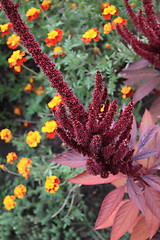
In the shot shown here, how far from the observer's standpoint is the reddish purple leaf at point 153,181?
1.48 m

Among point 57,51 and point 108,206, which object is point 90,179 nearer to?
point 108,206

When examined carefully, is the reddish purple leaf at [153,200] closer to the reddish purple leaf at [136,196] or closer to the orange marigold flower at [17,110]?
the reddish purple leaf at [136,196]

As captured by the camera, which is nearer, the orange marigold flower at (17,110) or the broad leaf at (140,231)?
the broad leaf at (140,231)

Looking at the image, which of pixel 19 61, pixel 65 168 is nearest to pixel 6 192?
pixel 65 168

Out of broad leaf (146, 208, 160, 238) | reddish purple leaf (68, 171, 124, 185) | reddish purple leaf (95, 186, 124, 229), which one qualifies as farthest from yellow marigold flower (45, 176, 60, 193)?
broad leaf (146, 208, 160, 238)

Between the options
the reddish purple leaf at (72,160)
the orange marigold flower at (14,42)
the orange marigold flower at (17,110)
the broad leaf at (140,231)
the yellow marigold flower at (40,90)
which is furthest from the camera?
the orange marigold flower at (17,110)

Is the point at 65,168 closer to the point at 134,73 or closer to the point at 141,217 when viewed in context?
the point at 141,217

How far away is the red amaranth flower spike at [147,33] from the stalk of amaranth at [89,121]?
2.00ft

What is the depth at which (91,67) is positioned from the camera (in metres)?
2.72

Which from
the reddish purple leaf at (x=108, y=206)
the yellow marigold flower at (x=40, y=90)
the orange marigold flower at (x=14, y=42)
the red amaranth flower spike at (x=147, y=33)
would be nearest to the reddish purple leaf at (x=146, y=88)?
the red amaranth flower spike at (x=147, y=33)

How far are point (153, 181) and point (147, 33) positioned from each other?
35.3 inches

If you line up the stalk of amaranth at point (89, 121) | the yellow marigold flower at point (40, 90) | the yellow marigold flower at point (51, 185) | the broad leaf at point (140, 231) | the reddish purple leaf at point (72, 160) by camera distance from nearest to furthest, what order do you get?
the stalk of amaranth at point (89, 121), the reddish purple leaf at point (72, 160), the broad leaf at point (140, 231), the yellow marigold flower at point (51, 185), the yellow marigold flower at point (40, 90)

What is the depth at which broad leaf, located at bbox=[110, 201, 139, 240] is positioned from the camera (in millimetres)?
1618

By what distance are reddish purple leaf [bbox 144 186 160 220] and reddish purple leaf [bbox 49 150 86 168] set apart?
0.44m
